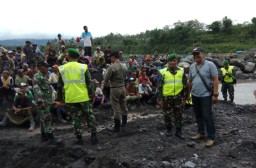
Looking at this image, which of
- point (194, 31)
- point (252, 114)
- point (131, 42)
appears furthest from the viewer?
point (131, 42)

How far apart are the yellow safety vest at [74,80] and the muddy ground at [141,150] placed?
3.41ft

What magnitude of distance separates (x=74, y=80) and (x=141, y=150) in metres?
1.85

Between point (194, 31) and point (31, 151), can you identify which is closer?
point (31, 151)

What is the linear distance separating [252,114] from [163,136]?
4.86 m

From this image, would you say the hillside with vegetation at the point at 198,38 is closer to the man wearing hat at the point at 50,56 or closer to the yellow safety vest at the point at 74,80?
the man wearing hat at the point at 50,56

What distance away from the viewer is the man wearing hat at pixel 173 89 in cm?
649

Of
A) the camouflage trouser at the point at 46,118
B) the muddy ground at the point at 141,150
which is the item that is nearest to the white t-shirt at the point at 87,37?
the muddy ground at the point at 141,150

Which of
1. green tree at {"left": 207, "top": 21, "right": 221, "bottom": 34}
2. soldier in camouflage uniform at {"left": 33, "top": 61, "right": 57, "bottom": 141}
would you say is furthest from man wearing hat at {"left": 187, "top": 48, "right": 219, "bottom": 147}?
green tree at {"left": 207, "top": 21, "right": 221, "bottom": 34}

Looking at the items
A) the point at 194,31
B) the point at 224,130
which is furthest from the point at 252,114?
the point at 194,31

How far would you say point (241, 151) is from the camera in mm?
5793

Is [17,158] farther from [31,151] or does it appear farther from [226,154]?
[226,154]

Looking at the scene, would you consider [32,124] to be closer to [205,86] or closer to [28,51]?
[205,86]

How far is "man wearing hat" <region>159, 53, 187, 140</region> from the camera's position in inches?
255

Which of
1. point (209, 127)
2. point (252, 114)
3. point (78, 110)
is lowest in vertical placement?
point (252, 114)
